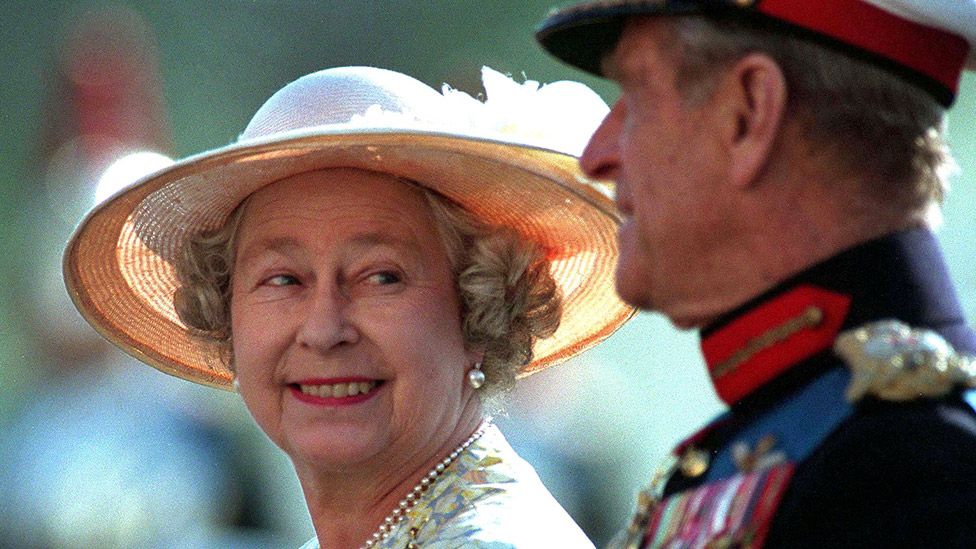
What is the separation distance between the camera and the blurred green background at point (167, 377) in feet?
20.2

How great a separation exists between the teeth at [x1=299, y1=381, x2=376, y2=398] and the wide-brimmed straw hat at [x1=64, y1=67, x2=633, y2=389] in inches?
17.0

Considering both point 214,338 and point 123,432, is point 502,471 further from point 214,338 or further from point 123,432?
point 123,432

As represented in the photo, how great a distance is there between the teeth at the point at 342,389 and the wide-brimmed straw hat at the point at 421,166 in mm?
433

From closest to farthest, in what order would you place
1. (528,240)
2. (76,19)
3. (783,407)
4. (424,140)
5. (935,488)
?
(935,488) < (783,407) < (424,140) < (528,240) < (76,19)

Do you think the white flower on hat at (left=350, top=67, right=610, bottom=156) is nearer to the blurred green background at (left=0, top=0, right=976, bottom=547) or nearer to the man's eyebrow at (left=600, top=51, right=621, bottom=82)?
the man's eyebrow at (left=600, top=51, right=621, bottom=82)

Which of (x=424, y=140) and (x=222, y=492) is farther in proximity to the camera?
(x=222, y=492)

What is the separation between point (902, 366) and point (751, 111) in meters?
0.36

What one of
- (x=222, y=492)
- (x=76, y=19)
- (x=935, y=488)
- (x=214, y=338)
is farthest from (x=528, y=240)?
(x=76, y=19)

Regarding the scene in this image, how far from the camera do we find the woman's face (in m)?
3.22

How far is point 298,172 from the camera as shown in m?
3.33

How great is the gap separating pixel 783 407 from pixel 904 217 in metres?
0.27

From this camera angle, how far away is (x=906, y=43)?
197cm

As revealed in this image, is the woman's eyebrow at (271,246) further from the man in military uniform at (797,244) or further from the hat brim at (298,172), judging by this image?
the man in military uniform at (797,244)

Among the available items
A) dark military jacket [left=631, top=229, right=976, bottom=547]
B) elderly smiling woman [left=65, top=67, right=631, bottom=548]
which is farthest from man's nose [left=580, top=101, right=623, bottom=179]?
elderly smiling woman [left=65, top=67, right=631, bottom=548]
